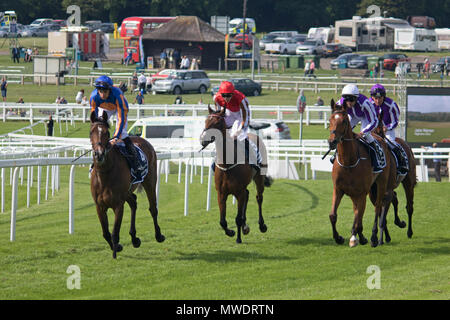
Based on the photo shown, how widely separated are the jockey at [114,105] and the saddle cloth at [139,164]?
0.20 ft

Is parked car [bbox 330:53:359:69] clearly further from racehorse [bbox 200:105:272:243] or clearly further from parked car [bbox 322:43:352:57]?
racehorse [bbox 200:105:272:243]

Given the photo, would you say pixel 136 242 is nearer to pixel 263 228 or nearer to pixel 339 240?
pixel 263 228

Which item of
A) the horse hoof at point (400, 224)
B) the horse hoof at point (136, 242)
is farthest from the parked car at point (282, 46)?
the horse hoof at point (136, 242)

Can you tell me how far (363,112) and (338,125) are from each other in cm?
96

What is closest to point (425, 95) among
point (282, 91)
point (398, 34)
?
point (282, 91)

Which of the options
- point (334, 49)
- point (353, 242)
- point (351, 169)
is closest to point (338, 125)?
point (351, 169)

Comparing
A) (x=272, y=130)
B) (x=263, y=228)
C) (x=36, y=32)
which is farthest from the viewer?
(x=36, y=32)

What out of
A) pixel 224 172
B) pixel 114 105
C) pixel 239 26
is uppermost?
pixel 239 26

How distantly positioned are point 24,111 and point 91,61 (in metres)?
25.2

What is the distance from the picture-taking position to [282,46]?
212 ft

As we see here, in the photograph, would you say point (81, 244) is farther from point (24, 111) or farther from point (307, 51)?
point (307, 51)

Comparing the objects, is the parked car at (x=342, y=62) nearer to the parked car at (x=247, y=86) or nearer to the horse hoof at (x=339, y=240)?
the parked car at (x=247, y=86)

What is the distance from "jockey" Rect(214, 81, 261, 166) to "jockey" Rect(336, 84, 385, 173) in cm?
127
